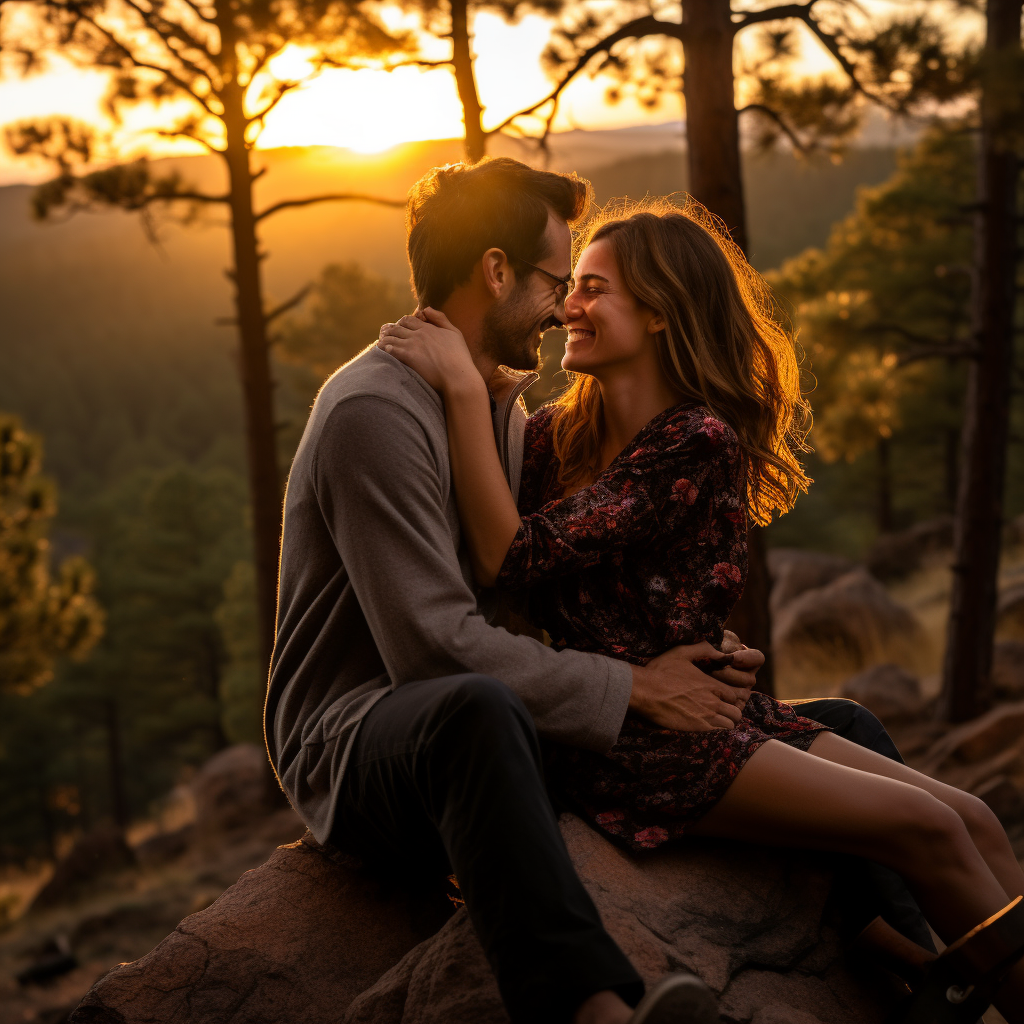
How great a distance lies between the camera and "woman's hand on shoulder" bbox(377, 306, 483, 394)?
2.40 m

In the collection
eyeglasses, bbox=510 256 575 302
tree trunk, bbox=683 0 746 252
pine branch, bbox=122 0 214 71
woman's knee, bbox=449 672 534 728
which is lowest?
woman's knee, bbox=449 672 534 728

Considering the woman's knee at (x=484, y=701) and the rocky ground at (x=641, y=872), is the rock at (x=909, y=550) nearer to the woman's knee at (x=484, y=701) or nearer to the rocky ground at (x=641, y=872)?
the rocky ground at (x=641, y=872)

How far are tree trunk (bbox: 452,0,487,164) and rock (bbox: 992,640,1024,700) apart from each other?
6304 millimetres

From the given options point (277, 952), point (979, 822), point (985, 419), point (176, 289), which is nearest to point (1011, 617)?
point (985, 419)

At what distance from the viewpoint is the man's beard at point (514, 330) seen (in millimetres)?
2660

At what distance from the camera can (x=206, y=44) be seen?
793 cm

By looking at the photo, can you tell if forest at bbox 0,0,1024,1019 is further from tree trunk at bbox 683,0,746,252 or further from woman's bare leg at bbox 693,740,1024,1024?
woman's bare leg at bbox 693,740,1024,1024

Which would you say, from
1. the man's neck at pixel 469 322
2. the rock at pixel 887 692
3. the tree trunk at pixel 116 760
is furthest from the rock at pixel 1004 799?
the tree trunk at pixel 116 760

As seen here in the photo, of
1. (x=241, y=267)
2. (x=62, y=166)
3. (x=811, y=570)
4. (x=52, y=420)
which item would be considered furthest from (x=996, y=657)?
(x=52, y=420)

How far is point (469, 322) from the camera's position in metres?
2.66

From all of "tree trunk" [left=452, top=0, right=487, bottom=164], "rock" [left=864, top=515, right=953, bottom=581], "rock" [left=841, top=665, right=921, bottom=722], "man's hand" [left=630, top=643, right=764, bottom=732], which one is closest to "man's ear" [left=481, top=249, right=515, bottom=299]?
"man's hand" [left=630, top=643, right=764, bottom=732]

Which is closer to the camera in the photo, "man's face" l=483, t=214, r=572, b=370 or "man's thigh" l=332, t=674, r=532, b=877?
"man's thigh" l=332, t=674, r=532, b=877

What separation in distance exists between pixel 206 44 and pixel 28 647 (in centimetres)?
645

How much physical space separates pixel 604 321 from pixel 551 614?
786mm
